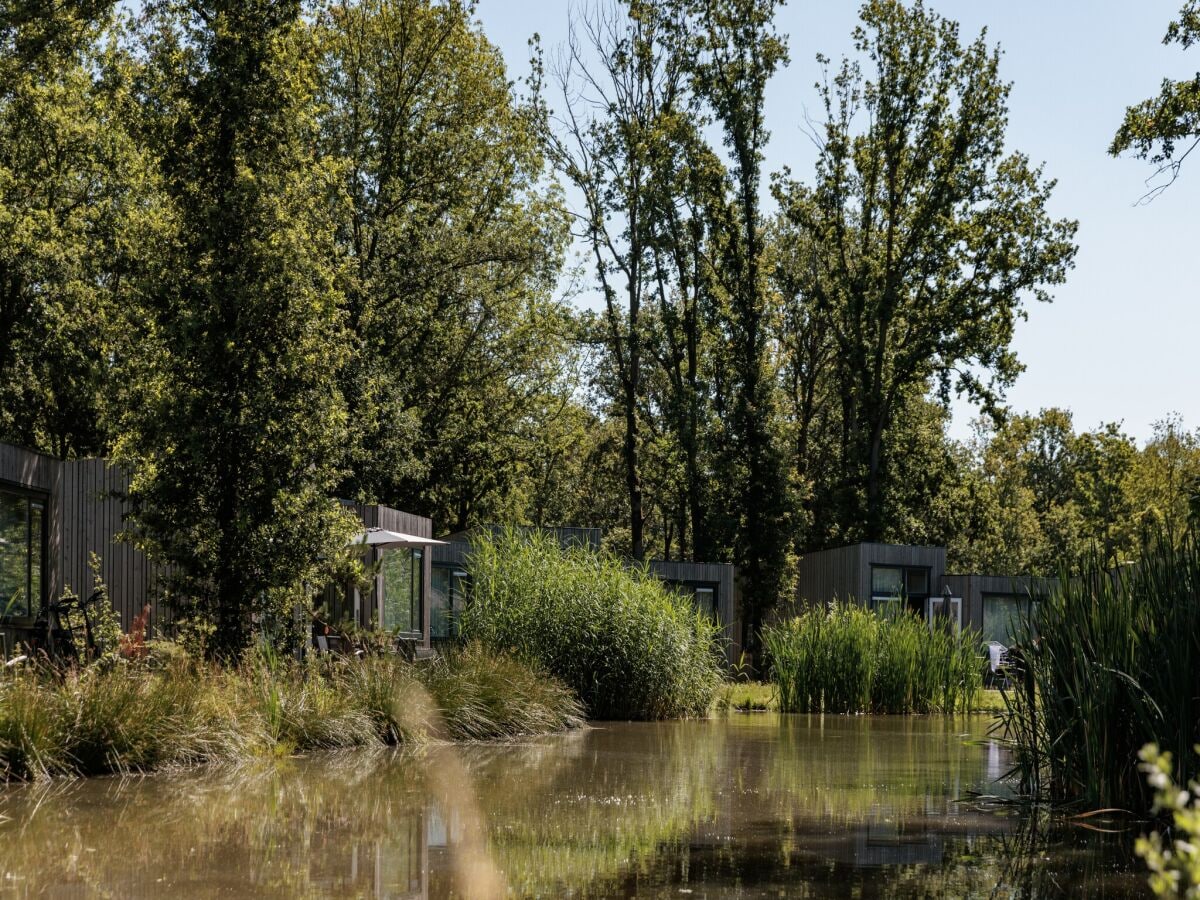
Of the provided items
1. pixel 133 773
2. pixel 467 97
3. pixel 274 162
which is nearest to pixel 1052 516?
pixel 467 97

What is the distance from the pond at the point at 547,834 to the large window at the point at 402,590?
8477 mm

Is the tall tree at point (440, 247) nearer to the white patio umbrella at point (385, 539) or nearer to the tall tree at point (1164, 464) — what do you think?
the white patio umbrella at point (385, 539)

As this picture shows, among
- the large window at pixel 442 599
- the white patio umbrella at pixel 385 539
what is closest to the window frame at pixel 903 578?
the large window at pixel 442 599

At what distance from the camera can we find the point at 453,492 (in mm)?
31984

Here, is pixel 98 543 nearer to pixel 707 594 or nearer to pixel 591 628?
pixel 591 628

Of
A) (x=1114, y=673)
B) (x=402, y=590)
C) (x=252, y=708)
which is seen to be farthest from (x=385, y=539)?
(x=1114, y=673)

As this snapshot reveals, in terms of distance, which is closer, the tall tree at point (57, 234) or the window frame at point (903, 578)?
the tall tree at point (57, 234)

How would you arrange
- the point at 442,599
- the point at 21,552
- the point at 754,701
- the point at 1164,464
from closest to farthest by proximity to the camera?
the point at 21,552
the point at 754,701
the point at 442,599
the point at 1164,464

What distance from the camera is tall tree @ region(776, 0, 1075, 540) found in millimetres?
32094

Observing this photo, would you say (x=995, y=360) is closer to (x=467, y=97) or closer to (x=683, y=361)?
(x=683, y=361)

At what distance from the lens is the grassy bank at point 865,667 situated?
1880 cm

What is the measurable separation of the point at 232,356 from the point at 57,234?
14.3m

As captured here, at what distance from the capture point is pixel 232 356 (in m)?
13.0

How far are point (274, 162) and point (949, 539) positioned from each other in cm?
3035
